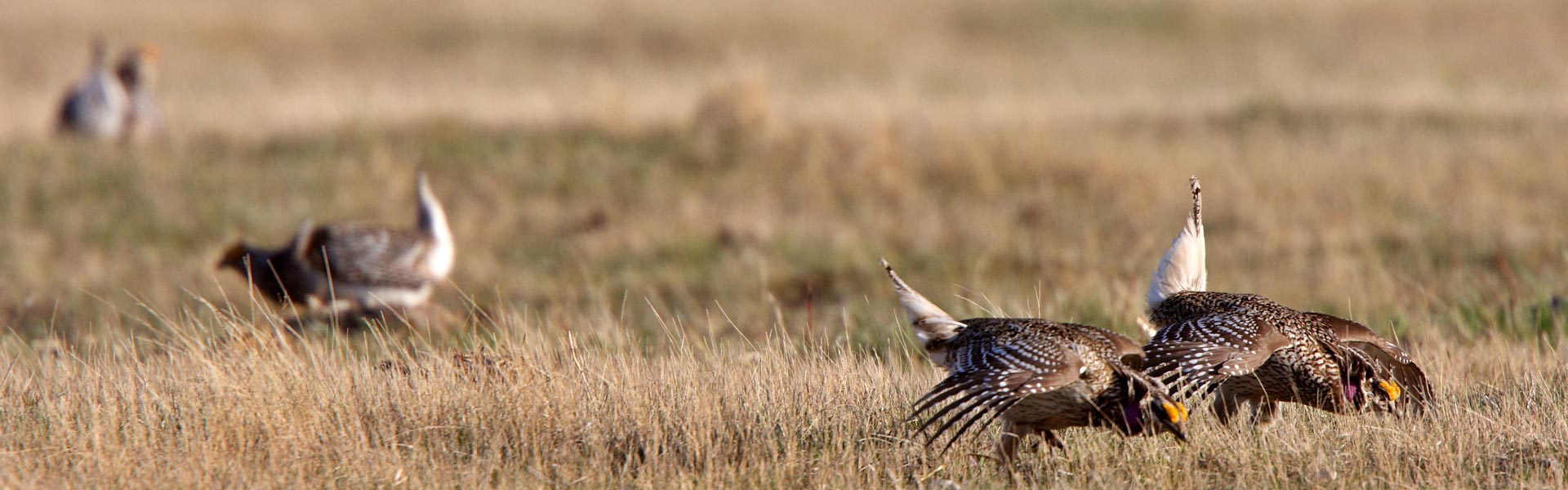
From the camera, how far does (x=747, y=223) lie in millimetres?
11922

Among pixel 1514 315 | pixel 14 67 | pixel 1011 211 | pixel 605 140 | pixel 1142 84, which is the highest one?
pixel 14 67

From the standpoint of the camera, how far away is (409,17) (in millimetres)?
27812

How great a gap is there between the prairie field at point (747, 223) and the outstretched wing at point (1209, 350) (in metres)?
0.25

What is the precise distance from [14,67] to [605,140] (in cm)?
1465

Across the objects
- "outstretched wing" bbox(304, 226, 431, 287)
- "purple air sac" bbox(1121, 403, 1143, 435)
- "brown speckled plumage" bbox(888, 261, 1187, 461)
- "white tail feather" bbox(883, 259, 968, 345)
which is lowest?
"purple air sac" bbox(1121, 403, 1143, 435)

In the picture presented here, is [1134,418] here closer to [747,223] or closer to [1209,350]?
[1209,350]

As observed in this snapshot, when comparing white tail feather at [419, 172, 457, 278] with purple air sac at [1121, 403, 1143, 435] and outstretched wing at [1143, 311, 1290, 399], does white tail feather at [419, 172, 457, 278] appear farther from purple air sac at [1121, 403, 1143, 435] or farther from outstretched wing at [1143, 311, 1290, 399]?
purple air sac at [1121, 403, 1143, 435]

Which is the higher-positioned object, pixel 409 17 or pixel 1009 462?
pixel 409 17

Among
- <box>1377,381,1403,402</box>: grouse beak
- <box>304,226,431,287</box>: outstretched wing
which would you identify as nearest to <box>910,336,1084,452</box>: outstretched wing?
<box>1377,381,1403,402</box>: grouse beak

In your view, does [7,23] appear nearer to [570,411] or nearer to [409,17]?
[409,17]

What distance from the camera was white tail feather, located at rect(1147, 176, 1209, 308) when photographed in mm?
5684

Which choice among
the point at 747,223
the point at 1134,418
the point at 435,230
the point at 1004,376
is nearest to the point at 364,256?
the point at 435,230

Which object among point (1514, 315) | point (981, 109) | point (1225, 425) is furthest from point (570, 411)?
point (981, 109)

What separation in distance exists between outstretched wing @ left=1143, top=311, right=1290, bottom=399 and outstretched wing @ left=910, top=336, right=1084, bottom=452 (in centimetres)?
37
